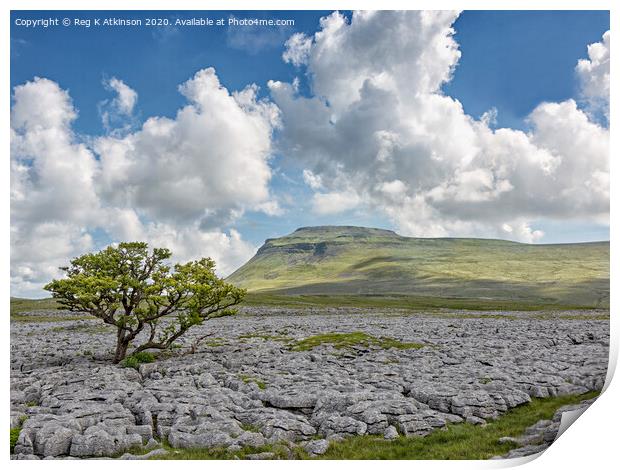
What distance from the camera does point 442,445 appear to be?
16578 mm

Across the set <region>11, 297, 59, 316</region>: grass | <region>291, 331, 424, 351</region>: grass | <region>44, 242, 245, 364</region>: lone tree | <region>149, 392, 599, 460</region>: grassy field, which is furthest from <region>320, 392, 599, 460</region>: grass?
<region>11, 297, 59, 316</region>: grass

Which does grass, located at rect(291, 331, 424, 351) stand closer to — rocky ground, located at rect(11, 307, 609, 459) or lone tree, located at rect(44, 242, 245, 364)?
rocky ground, located at rect(11, 307, 609, 459)

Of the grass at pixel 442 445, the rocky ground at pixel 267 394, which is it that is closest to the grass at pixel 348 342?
the rocky ground at pixel 267 394

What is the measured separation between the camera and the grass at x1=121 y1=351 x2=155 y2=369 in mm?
30516

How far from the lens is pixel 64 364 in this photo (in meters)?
33.1

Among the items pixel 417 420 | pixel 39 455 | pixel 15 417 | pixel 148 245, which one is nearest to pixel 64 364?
pixel 148 245

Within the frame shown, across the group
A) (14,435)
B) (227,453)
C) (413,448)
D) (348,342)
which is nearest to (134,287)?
(14,435)

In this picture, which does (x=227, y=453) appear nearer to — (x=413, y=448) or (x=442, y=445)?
(x=413, y=448)

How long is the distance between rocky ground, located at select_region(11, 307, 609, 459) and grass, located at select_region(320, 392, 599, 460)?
1.55ft

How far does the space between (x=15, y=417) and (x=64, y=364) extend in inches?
605

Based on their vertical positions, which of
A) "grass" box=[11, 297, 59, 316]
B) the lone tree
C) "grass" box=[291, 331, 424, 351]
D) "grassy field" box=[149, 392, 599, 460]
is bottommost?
"grass" box=[11, 297, 59, 316]

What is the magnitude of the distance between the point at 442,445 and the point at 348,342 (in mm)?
25960
